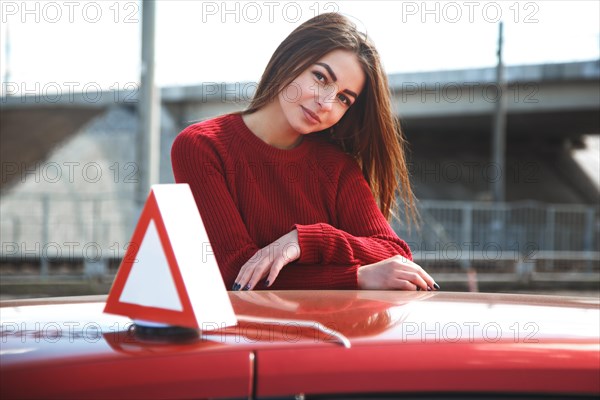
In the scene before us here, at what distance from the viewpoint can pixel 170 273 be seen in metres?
1.23

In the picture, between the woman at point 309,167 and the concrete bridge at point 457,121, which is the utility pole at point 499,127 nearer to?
the concrete bridge at point 457,121

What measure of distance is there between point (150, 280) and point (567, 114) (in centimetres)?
3089

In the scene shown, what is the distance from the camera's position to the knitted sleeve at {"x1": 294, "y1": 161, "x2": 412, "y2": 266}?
7.96ft

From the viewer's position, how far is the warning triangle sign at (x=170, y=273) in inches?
48.2

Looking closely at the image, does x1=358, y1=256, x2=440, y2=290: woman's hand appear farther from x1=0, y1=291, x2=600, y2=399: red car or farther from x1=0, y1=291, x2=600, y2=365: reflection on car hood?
x1=0, y1=291, x2=600, y2=399: red car

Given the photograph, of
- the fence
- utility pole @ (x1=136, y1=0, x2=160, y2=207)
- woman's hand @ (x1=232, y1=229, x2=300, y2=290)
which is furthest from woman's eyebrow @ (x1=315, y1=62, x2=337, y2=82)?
the fence

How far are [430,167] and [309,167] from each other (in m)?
37.8

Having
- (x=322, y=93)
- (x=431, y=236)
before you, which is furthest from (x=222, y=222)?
(x=431, y=236)

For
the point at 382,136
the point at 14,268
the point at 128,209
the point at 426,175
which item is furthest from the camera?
the point at 426,175

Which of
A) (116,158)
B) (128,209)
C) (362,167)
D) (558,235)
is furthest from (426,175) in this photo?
(362,167)

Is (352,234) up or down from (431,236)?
up

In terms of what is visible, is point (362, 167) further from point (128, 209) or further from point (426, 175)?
point (426, 175)

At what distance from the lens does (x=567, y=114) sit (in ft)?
99.3

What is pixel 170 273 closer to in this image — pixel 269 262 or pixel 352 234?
pixel 269 262
